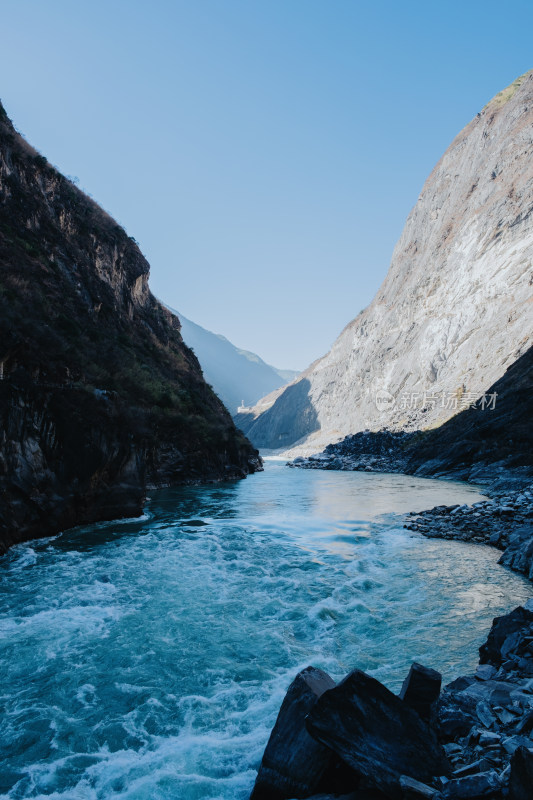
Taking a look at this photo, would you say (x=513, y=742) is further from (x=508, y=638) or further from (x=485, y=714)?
(x=508, y=638)

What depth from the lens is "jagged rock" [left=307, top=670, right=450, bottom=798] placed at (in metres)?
3.67

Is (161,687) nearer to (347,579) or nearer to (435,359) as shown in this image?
(347,579)

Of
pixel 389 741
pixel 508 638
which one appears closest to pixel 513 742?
pixel 389 741

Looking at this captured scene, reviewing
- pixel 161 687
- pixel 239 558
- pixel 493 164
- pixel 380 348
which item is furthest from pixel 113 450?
pixel 493 164

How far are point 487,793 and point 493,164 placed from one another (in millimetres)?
102925

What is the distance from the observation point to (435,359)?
7588cm

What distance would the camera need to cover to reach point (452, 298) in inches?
3063

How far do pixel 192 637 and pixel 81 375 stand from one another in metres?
14.8

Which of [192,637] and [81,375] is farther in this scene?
[81,375]

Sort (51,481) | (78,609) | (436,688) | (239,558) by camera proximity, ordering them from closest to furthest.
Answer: (436,688)
(78,609)
(239,558)
(51,481)

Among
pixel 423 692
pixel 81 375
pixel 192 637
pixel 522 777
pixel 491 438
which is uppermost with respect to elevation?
pixel 81 375

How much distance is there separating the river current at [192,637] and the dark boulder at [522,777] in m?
2.73

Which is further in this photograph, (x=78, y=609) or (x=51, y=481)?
(x=51, y=481)

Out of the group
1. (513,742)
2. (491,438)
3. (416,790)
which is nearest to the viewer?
(416,790)
